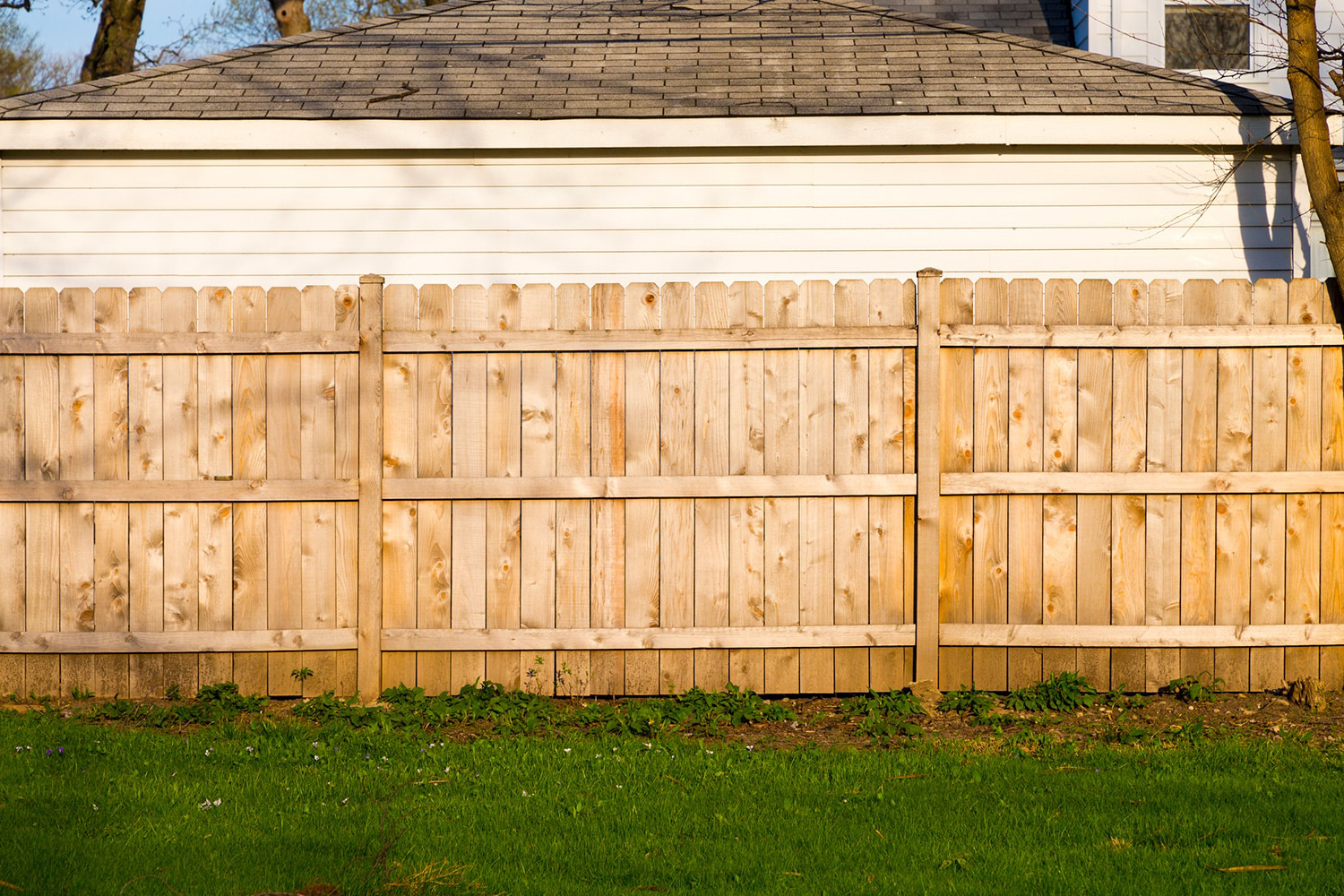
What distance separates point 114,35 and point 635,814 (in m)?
17.3

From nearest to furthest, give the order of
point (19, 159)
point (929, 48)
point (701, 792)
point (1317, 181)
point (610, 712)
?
point (701, 792) < point (610, 712) < point (1317, 181) < point (19, 159) < point (929, 48)

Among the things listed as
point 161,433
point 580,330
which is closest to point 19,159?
point 161,433

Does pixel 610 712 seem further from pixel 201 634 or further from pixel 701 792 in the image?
pixel 201 634

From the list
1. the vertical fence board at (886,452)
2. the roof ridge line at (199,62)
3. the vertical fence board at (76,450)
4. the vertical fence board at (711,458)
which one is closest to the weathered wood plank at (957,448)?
the vertical fence board at (886,452)

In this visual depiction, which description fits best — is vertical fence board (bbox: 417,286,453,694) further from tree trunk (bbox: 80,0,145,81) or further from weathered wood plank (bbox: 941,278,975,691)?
tree trunk (bbox: 80,0,145,81)

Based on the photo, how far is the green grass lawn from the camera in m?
3.44

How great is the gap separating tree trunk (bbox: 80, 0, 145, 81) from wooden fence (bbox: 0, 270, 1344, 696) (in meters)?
14.0

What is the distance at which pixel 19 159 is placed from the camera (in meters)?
7.60

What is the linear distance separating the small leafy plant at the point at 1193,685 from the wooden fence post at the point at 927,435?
1.26m

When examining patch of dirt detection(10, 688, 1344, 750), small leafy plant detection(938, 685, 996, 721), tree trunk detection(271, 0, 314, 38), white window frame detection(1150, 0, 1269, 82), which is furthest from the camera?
tree trunk detection(271, 0, 314, 38)

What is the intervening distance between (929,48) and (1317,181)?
320 cm

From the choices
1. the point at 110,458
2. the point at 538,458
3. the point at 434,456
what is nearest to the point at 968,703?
the point at 538,458

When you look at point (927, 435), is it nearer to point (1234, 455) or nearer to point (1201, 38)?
point (1234, 455)

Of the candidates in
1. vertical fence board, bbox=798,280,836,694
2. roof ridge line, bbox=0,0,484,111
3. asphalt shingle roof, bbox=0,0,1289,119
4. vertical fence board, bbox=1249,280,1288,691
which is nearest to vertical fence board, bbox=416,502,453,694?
vertical fence board, bbox=798,280,836,694
